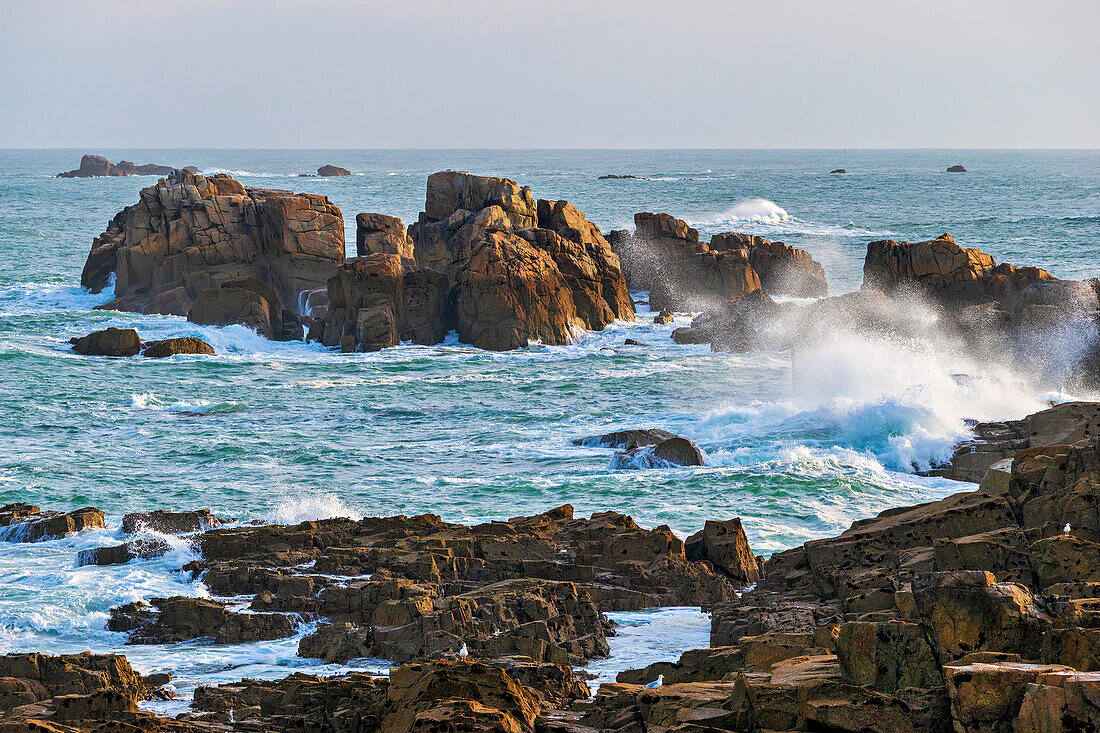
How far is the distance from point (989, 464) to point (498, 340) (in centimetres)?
2324

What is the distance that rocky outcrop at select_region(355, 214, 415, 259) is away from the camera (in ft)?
173

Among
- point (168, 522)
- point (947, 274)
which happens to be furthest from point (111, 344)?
point (947, 274)

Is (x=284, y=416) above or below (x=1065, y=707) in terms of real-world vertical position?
below

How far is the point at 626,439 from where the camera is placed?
28.2m

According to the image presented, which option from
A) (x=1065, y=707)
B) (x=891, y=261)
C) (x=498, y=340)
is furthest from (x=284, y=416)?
(x=1065, y=707)

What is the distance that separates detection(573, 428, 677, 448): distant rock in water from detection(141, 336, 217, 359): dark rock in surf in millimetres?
19311

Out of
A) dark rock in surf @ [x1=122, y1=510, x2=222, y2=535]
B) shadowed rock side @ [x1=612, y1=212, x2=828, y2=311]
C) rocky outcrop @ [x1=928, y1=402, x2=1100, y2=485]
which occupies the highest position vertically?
shadowed rock side @ [x1=612, y1=212, x2=828, y2=311]

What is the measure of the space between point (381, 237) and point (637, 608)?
39104 mm

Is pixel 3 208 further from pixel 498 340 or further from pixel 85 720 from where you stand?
pixel 85 720

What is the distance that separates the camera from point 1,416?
33.0 metres

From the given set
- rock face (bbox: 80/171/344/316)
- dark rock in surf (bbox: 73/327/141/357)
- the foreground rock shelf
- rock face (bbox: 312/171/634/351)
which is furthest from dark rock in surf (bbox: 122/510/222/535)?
rock face (bbox: 80/171/344/316)

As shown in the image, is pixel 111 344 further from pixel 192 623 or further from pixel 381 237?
pixel 192 623

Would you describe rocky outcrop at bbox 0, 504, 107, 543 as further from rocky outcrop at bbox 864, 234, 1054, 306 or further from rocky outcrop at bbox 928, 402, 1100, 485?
rocky outcrop at bbox 864, 234, 1054, 306

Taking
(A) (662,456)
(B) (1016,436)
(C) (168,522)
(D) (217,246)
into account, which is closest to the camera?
(C) (168,522)
